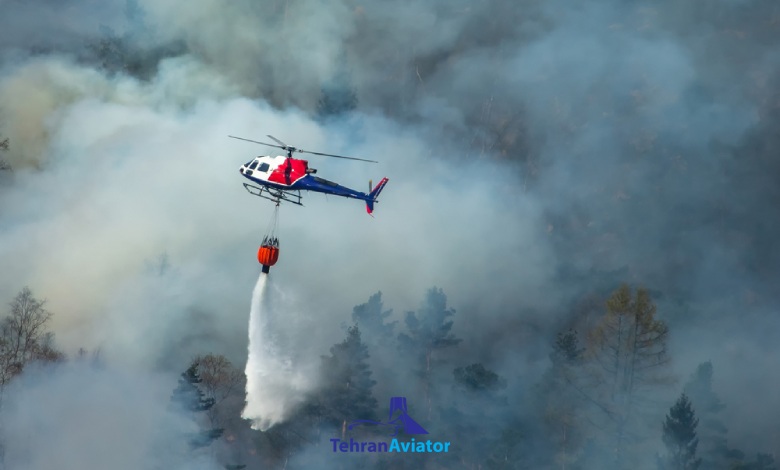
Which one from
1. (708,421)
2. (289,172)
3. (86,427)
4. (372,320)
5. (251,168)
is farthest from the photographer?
(372,320)

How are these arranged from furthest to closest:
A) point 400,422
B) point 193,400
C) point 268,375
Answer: point 268,375 → point 400,422 → point 193,400

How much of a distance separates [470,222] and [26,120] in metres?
52.1

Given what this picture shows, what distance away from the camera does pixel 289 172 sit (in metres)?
76.6

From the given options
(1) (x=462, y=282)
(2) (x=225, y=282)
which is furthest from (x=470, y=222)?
(2) (x=225, y=282)

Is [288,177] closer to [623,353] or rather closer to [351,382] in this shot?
[351,382]

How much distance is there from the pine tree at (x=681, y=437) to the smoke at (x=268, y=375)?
27.8 metres

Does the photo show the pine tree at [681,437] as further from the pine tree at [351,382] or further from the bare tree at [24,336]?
the bare tree at [24,336]

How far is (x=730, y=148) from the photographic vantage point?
107 meters

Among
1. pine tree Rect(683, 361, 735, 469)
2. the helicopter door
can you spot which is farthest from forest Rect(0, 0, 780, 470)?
the helicopter door

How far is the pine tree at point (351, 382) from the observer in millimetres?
80500

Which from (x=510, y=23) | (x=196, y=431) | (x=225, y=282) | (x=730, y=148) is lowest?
(x=196, y=431)

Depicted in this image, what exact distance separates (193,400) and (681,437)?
34.0 m

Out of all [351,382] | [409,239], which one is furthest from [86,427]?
[409,239]

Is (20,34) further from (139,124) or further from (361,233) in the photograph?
(361,233)
